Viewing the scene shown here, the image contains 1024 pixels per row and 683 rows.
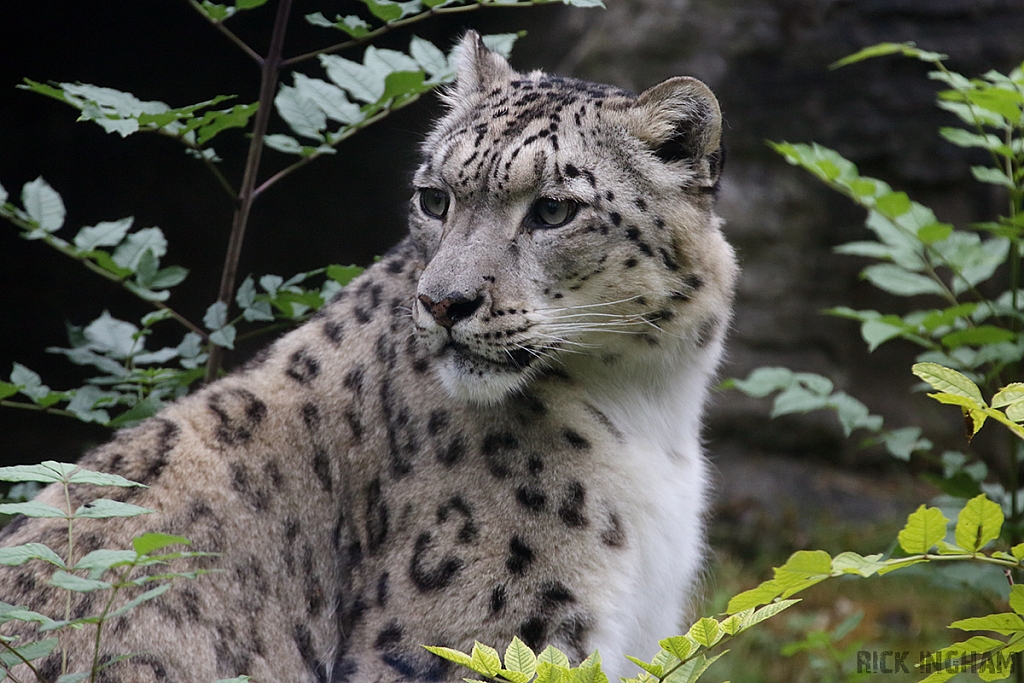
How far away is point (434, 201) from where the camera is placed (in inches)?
160

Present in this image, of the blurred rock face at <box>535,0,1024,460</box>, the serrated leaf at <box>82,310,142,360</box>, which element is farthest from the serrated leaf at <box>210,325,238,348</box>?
the blurred rock face at <box>535,0,1024,460</box>

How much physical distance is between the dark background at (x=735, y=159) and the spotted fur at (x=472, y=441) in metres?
5.25

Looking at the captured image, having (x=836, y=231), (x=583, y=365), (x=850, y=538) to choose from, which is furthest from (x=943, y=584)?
(x=836, y=231)

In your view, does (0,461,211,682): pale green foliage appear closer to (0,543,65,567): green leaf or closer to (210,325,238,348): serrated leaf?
(0,543,65,567): green leaf

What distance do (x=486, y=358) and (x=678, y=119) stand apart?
1.21 metres

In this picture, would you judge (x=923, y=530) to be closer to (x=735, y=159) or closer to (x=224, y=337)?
(x=224, y=337)

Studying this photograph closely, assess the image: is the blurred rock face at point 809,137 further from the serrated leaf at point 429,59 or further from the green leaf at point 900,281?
the serrated leaf at point 429,59

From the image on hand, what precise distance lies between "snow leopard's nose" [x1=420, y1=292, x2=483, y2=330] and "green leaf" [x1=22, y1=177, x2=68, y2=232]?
5.69 feet

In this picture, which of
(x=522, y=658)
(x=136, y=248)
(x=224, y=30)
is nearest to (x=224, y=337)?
(x=136, y=248)

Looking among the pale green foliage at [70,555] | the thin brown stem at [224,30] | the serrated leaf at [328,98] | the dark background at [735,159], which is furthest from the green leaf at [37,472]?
the dark background at [735,159]

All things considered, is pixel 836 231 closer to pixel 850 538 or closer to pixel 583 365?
pixel 850 538

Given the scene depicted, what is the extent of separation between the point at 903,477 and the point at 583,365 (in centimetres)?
648

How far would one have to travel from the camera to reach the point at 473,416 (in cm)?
386

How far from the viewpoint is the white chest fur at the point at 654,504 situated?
3.76 meters
